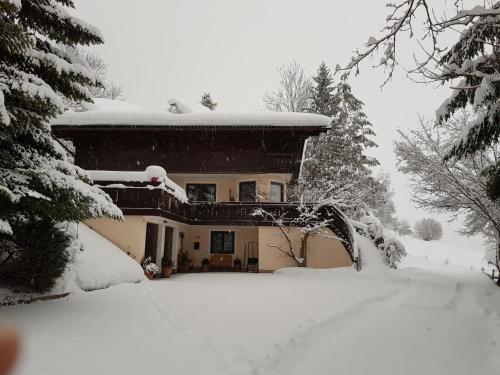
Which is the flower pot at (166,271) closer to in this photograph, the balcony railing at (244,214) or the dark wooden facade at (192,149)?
the balcony railing at (244,214)

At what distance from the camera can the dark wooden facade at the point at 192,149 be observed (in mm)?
20609

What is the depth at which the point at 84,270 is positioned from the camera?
905 centimetres

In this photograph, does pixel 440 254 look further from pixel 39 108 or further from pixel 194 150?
pixel 39 108

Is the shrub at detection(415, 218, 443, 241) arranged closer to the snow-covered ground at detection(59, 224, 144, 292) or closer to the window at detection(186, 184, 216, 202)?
the window at detection(186, 184, 216, 202)

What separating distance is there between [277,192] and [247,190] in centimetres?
180

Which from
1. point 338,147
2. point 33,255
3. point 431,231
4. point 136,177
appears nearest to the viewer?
point 33,255

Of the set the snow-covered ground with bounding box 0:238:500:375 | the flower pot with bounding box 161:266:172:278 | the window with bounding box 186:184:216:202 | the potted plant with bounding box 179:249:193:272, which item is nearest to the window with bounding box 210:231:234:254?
the potted plant with bounding box 179:249:193:272

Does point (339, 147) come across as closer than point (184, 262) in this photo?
No

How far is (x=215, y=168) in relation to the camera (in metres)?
20.8

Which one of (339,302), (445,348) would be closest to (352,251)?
(339,302)

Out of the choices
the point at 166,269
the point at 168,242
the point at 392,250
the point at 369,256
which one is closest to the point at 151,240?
the point at 168,242

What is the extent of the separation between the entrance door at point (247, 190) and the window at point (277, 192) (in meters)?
1.12

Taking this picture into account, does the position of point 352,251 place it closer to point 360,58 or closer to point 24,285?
point 360,58

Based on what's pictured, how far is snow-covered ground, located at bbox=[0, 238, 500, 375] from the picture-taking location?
461 cm
